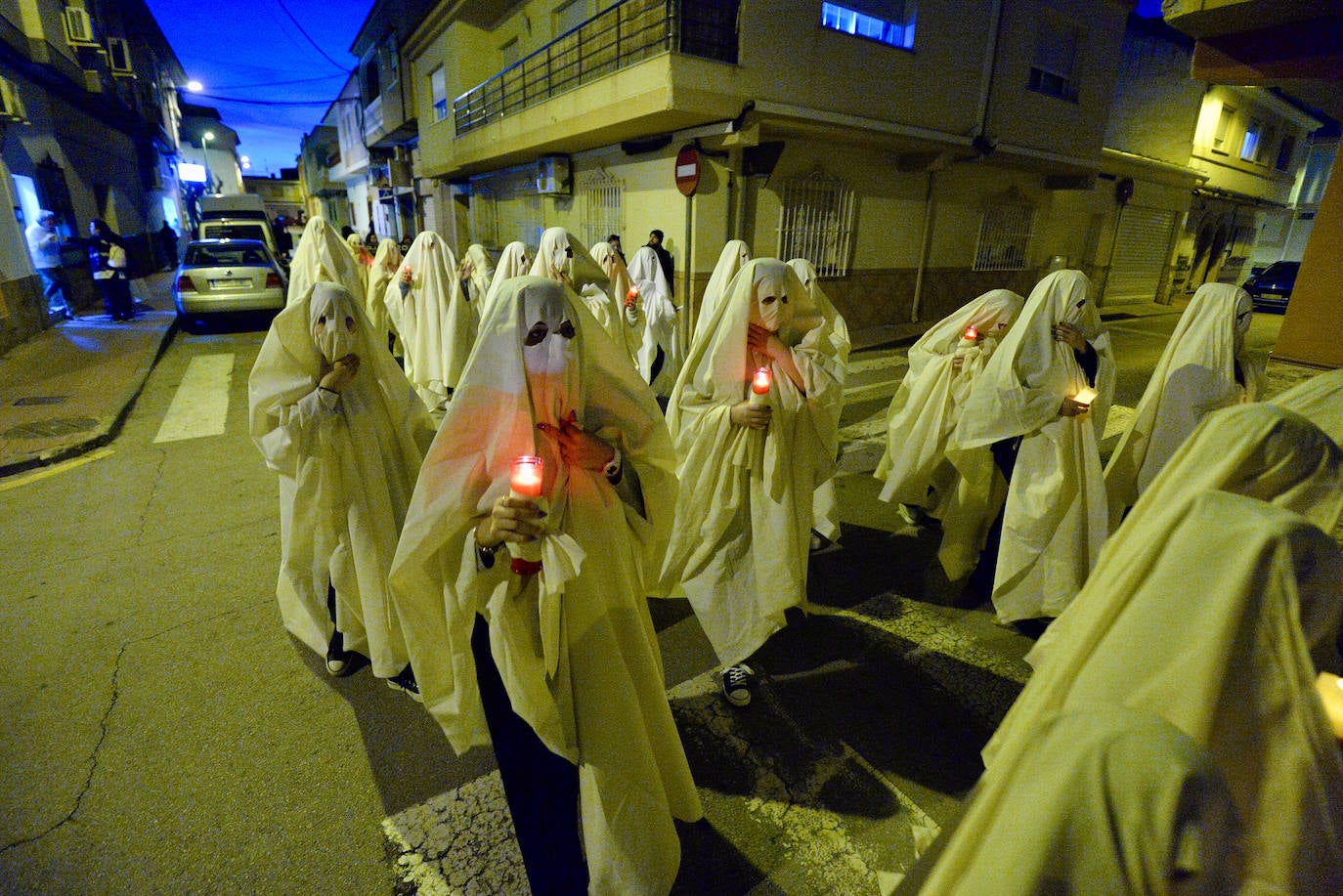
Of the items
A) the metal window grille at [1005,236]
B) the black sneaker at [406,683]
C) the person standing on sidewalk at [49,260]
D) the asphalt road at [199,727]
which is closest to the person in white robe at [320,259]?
the asphalt road at [199,727]

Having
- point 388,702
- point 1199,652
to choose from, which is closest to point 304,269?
point 388,702

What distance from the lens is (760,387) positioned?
3072 mm

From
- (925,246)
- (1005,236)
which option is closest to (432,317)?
(925,246)

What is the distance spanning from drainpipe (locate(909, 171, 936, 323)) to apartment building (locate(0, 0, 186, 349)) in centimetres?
1619

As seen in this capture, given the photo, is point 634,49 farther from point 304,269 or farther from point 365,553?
point 365,553

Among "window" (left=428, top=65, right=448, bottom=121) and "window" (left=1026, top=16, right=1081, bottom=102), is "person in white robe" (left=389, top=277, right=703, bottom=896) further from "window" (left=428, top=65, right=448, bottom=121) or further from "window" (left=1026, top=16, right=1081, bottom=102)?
"window" (left=428, top=65, right=448, bottom=121)

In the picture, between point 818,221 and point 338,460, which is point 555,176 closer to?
point 818,221

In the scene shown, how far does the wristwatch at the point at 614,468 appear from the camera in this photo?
2118 millimetres

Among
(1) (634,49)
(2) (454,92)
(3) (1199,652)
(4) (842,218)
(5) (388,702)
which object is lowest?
(5) (388,702)

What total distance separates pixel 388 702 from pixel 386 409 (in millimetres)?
1457

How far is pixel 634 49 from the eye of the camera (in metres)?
10.4

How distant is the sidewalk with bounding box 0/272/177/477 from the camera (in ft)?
21.2

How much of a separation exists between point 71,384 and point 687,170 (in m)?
9.33

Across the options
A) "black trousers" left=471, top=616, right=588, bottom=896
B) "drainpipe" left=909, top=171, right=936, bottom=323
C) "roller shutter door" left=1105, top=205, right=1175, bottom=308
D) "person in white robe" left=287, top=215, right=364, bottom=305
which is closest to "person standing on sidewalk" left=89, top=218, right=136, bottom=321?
"person in white robe" left=287, top=215, right=364, bottom=305
